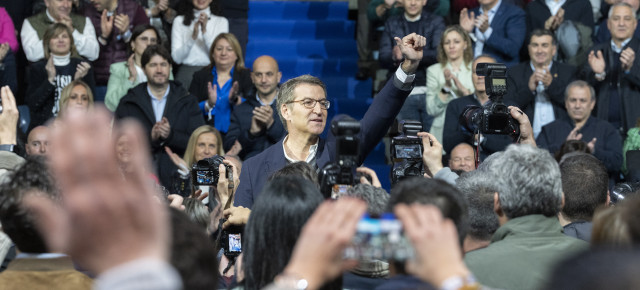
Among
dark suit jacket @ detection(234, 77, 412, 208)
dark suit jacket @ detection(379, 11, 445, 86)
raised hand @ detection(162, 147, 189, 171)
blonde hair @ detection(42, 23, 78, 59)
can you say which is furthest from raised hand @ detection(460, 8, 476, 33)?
dark suit jacket @ detection(234, 77, 412, 208)

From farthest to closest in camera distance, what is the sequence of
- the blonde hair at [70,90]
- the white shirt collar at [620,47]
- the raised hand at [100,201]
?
the white shirt collar at [620,47] → the blonde hair at [70,90] → the raised hand at [100,201]

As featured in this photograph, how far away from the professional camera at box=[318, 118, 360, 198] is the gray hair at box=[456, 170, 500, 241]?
0.56 m

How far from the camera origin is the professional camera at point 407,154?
393cm

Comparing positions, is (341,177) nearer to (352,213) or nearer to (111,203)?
(352,213)

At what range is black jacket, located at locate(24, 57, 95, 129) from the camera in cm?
826

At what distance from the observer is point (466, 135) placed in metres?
7.37

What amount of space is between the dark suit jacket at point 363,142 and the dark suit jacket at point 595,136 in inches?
135

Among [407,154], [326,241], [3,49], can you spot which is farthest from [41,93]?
[326,241]

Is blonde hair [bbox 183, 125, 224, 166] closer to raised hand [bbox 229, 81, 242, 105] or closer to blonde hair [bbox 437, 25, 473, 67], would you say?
raised hand [bbox 229, 81, 242, 105]

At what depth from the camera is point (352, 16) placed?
10555 millimetres

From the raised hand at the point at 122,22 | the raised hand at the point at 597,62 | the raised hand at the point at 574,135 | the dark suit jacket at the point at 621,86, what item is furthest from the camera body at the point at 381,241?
the raised hand at the point at 122,22

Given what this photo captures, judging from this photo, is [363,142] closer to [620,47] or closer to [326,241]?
[326,241]

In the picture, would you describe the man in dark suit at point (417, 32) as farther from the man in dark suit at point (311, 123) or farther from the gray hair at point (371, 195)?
the gray hair at point (371, 195)

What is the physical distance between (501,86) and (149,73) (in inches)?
174
